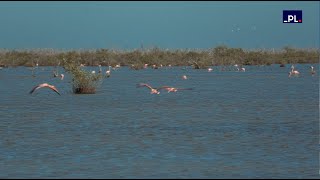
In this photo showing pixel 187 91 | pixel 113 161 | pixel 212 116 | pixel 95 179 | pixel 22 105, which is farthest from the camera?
pixel 187 91

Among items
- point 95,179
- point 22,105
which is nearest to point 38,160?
point 95,179

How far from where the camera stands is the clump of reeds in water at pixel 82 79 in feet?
105

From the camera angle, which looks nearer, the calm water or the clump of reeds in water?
the calm water

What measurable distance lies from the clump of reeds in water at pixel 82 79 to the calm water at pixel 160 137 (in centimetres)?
197

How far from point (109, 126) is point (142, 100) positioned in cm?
1004

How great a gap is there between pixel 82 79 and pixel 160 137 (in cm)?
1605

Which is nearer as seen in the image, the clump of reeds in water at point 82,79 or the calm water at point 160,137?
the calm water at point 160,137

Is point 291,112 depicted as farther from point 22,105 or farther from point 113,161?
point 113,161

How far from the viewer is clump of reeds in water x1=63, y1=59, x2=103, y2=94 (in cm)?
3206

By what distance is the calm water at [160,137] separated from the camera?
12.2m

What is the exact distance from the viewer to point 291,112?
76.4 feet

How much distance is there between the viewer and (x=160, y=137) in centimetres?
1658

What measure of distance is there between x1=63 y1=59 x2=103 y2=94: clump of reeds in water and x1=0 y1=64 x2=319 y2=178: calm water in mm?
1969

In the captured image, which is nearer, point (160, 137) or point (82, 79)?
point (160, 137)
